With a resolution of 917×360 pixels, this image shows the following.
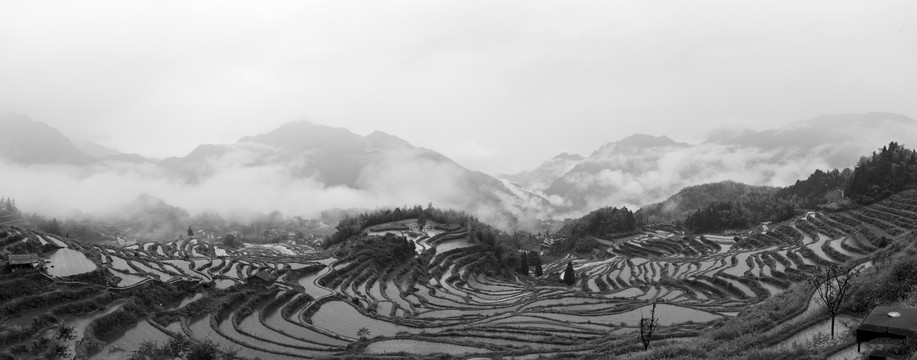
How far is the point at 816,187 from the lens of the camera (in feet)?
363

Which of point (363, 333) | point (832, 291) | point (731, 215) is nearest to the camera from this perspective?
point (832, 291)

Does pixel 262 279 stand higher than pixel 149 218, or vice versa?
pixel 149 218

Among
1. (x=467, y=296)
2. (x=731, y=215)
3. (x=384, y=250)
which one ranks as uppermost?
(x=731, y=215)

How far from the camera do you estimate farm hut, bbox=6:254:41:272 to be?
30.4 metres

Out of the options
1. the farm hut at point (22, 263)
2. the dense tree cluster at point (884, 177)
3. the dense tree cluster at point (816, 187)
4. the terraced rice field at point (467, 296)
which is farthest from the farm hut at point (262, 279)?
the dense tree cluster at point (816, 187)

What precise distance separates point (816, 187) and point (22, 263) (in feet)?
434

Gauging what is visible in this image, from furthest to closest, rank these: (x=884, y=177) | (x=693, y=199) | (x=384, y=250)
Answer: (x=693, y=199) < (x=884, y=177) < (x=384, y=250)

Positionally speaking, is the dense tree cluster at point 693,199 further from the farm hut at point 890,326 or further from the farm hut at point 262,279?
the farm hut at point 890,326

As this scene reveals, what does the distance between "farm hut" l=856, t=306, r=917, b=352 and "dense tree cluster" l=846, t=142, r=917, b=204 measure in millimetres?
64217

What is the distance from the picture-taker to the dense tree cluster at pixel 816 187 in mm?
103312

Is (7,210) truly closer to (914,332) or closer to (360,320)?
(360,320)

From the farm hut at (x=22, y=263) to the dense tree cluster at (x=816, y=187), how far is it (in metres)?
114

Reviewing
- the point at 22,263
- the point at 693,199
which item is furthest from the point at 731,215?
the point at 22,263

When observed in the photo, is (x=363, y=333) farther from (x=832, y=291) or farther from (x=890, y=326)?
(x=890, y=326)
